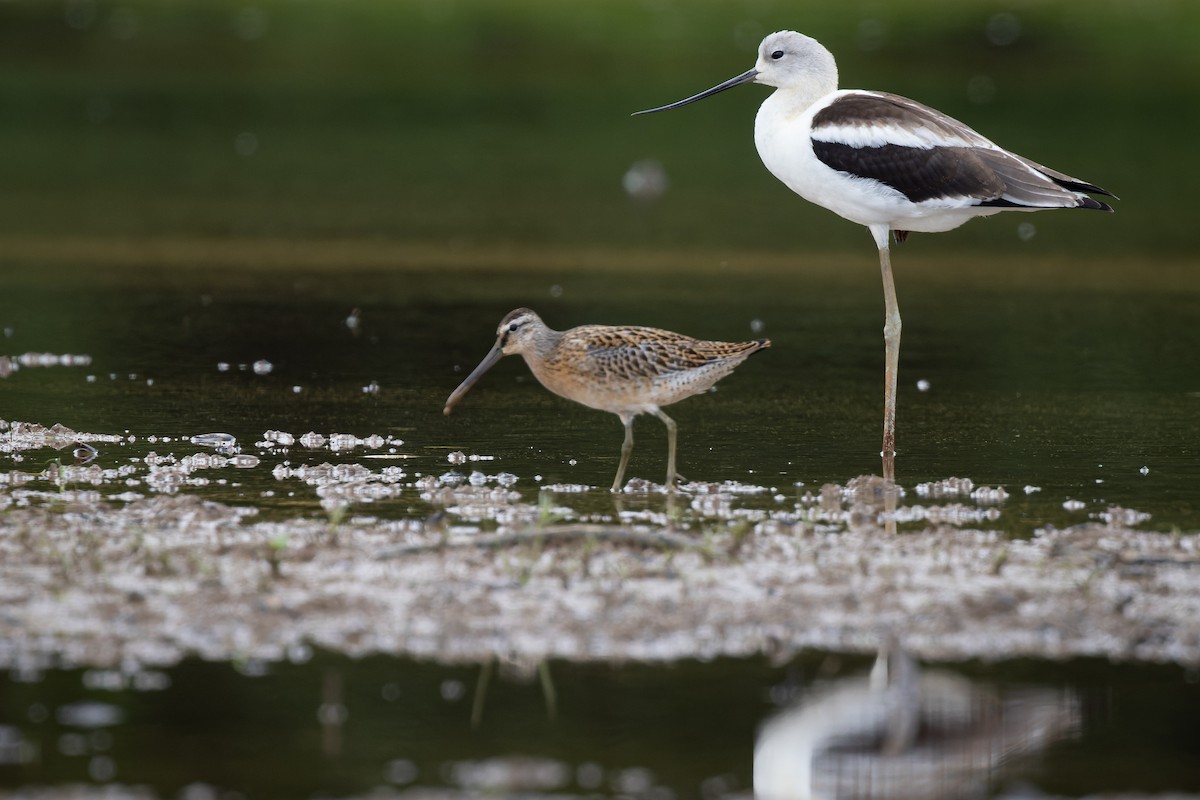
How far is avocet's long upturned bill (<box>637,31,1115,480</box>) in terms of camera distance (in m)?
8.54

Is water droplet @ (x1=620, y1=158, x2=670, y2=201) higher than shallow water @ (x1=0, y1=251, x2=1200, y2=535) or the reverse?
higher

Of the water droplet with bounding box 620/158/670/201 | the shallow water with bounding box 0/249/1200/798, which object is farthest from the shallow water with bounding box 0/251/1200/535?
the water droplet with bounding box 620/158/670/201

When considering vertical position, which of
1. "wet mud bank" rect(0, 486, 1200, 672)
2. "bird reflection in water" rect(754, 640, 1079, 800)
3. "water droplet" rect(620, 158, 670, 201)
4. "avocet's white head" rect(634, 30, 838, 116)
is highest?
"water droplet" rect(620, 158, 670, 201)

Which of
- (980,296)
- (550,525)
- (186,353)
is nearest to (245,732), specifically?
(550,525)

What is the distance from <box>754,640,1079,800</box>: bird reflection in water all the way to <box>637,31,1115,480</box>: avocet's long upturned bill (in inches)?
126

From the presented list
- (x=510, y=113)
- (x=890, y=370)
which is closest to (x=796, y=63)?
(x=890, y=370)

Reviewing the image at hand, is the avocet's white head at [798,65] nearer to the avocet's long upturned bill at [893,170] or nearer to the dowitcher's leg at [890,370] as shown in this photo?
the avocet's long upturned bill at [893,170]

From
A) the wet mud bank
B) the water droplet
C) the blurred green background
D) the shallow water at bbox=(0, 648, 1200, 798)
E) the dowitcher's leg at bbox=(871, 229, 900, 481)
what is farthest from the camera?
the water droplet

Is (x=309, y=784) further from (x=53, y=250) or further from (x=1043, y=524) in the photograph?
(x=53, y=250)

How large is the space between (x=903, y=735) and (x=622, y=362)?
339cm

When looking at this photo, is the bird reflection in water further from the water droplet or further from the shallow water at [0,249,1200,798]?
the water droplet

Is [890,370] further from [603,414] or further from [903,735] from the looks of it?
[903,735]

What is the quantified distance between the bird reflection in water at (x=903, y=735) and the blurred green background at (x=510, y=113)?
35.6 feet

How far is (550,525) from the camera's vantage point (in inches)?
267
